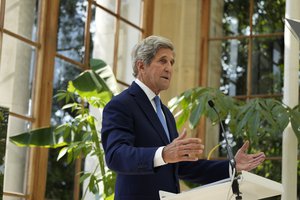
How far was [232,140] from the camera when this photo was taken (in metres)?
6.71

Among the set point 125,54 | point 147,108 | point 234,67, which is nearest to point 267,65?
point 234,67

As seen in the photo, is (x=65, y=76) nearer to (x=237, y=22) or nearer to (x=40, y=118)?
(x=40, y=118)

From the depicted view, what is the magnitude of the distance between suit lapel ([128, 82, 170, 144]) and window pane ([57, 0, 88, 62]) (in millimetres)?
2656

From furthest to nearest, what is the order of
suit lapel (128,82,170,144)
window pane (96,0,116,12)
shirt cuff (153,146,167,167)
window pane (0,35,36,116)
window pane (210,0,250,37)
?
1. window pane (210,0,250,37)
2. window pane (96,0,116,12)
3. window pane (0,35,36,116)
4. suit lapel (128,82,170,144)
5. shirt cuff (153,146,167,167)

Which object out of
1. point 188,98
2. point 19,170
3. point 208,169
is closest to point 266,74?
point 188,98

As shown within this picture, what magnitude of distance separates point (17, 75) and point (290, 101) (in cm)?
186

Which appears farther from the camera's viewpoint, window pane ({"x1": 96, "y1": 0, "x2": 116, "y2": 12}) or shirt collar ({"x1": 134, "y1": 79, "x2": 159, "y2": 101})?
window pane ({"x1": 96, "y1": 0, "x2": 116, "y2": 12})

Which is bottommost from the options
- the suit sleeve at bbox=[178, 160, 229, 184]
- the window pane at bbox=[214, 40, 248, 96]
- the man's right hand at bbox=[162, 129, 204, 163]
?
the suit sleeve at bbox=[178, 160, 229, 184]

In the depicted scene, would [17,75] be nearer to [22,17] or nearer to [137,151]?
[22,17]

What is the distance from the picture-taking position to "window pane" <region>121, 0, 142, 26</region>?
6.80m

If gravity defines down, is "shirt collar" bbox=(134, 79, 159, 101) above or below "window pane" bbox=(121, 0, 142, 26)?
below

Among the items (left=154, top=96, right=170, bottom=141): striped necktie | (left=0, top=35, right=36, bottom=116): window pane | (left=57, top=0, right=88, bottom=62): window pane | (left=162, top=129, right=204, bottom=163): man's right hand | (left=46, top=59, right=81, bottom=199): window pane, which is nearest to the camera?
(left=162, top=129, right=204, bottom=163): man's right hand

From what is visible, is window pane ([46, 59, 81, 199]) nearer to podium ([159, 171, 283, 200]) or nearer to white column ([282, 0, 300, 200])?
white column ([282, 0, 300, 200])

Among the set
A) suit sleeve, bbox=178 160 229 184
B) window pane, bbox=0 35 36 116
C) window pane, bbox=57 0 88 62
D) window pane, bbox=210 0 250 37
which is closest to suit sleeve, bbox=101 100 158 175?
suit sleeve, bbox=178 160 229 184
